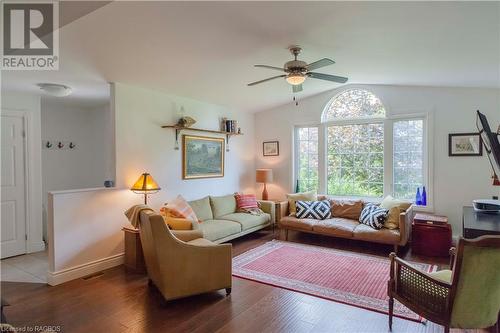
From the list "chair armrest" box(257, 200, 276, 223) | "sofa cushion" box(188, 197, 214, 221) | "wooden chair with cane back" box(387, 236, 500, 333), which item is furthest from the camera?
"chair armrest" box(257, 200, 276, 223)

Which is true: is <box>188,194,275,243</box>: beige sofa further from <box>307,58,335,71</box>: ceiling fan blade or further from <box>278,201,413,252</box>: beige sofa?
<box>307,58,335,71</box>: ceiling fan blade

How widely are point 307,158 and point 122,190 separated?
141 inches

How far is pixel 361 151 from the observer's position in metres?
5.33

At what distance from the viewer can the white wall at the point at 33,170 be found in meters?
4.23

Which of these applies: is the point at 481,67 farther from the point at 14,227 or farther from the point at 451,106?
the point at 14,227

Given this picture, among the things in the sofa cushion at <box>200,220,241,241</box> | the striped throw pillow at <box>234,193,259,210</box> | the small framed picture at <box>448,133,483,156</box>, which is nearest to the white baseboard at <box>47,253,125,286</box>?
the sofa cushion at <box>200,220,241,241</box>

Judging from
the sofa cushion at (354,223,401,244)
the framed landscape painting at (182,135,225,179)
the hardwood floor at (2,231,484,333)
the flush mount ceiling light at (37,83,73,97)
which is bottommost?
the hardwood floor at (2,231,484,333)

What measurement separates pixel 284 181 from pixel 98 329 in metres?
4.32

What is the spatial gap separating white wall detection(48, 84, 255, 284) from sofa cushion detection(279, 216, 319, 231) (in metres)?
1.46

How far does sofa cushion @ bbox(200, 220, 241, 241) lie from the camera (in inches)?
159

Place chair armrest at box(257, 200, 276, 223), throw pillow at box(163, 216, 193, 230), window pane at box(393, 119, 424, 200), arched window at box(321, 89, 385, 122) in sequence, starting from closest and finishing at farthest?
1. throw pillow at box(163, 216, 193, 230)
2. window pane at box(393, 119, 424, 200)
3. arched window at box(321, 89, 385, 122)
4. chair armrest at box(257, 200, 276, 223)

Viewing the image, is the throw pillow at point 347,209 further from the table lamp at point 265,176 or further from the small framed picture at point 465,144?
the small framed picture at point 465,144

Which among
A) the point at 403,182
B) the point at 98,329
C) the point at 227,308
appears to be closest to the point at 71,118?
the point at 98,329

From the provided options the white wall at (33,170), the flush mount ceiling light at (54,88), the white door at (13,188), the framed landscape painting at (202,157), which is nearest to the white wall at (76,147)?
the white wall at (33,170)
